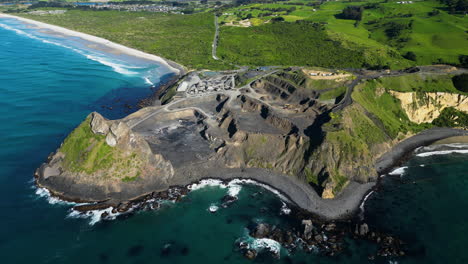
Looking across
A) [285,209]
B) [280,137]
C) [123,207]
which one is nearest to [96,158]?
[123,207]

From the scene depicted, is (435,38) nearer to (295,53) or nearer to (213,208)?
(295,53)

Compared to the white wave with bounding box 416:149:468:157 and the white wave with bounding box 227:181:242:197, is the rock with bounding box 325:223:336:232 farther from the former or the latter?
the white wave with bounding box 416:149:468:157

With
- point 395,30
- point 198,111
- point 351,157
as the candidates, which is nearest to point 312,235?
point 351,157

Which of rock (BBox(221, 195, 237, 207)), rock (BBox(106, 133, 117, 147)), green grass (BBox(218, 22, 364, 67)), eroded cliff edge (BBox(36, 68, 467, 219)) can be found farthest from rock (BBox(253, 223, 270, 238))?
green grass (BBox(218, 22, 364, 67))

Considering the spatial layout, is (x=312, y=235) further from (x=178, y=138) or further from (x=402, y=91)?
(x=402, y=91)

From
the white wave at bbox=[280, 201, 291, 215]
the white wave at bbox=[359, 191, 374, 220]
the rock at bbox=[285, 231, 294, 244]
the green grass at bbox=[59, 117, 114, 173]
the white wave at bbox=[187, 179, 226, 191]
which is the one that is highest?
the green grass at bbox=[59, 117, 114, 173]

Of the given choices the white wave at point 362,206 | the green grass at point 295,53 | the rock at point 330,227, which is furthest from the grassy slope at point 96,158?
the green grass at point 295,53

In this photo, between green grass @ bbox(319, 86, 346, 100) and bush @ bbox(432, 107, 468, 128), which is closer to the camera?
green grass @ bbox(319, 86, 346, 100)
